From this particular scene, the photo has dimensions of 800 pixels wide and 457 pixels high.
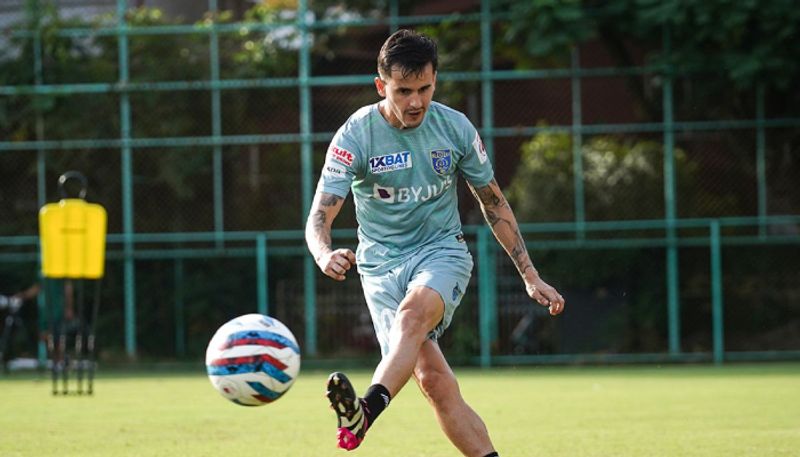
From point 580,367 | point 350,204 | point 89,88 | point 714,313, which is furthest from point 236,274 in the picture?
point 714,313

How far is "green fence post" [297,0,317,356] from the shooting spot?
2111 centimetres

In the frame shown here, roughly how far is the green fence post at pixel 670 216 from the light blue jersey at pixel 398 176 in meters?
14.2

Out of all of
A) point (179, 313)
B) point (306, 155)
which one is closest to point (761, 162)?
point (306, 155)

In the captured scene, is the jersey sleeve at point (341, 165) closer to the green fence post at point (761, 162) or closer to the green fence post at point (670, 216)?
the green fence post at point (670, 216)

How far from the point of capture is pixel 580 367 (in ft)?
66.1

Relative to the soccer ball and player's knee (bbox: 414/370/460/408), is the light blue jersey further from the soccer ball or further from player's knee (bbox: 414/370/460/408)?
the soccer ball

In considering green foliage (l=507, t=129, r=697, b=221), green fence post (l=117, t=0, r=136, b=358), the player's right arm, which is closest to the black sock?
the player's right arm

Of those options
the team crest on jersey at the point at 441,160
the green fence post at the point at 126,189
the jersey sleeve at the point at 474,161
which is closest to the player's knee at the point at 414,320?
the team crest on jersey at the point at 441,160

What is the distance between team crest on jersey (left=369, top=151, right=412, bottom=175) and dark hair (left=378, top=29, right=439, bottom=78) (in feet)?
1.23

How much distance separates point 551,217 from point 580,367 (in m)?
2.42

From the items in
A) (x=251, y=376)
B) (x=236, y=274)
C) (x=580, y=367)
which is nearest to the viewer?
(x=251, y=376)

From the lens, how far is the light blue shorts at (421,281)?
6316mm

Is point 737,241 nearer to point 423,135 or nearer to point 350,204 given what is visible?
point 350,204

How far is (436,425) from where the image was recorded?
10.7m
